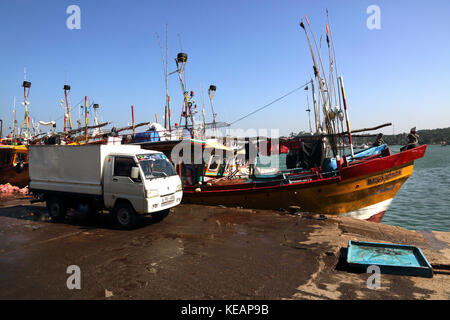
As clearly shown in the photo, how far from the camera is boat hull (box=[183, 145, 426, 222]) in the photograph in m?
9.74

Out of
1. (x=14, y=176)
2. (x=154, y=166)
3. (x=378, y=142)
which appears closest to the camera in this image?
(x=154, y=166)

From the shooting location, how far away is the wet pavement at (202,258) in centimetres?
461

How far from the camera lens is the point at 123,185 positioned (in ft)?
27.0

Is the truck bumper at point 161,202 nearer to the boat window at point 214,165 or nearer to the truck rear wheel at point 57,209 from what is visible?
the truck rear wheel at point 57,209

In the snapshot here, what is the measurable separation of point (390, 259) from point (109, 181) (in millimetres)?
7825

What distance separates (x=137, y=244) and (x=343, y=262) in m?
5.07

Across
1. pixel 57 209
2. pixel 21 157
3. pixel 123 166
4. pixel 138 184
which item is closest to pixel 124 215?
pixel 138 184

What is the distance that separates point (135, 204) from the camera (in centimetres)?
810

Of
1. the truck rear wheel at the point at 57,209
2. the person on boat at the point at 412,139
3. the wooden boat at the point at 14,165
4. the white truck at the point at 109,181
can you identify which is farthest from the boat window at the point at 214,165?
the wooden boat at the point at 14,165

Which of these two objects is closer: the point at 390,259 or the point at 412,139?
the point at 390,259

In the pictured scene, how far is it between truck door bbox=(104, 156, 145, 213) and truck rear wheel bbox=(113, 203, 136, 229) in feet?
0.87

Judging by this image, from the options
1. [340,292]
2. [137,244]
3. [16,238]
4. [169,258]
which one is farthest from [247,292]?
[16,238]

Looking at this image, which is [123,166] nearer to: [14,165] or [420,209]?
[14,165]

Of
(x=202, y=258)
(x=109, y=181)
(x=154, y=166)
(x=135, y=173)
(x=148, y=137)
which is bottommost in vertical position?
(x=202, y=258)
